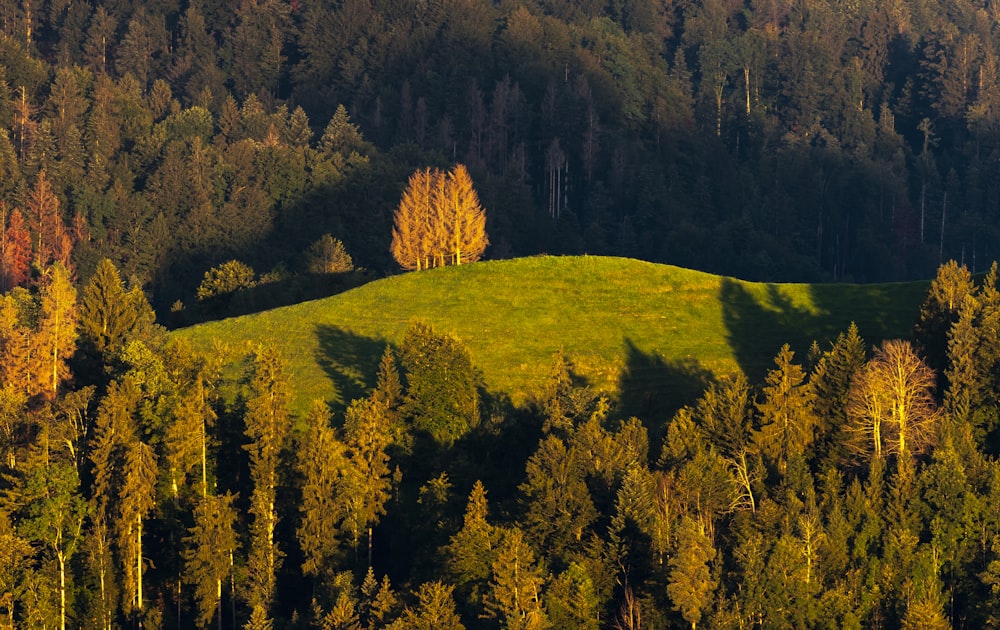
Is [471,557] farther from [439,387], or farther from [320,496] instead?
[439,387]

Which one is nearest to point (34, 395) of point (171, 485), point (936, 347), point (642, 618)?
point (171, 485)

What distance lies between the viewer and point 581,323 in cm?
11625

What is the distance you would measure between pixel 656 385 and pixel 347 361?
73.4 feet

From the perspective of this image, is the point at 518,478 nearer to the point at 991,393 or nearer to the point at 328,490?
the point at 328,490

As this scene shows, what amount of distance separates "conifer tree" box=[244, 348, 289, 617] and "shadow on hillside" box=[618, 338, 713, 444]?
2218 centimetres

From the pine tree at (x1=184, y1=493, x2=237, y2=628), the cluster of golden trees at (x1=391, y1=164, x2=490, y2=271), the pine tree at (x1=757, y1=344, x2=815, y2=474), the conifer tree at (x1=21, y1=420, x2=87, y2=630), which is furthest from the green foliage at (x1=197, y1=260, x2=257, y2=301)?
the pine tree at (x1=757, y1=344, x2=815, y2=474)

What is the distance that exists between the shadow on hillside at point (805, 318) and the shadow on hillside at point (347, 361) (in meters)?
25.5

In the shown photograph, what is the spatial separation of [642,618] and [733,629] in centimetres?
476

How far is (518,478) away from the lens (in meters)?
89.0

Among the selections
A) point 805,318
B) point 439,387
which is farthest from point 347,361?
point 805,318

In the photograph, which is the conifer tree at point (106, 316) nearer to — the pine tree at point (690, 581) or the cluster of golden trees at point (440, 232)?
the cluster of golden trees at point (440, 232)

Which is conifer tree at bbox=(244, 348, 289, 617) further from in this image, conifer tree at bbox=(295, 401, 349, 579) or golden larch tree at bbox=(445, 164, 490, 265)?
golden larch tree at bbox=(445, 164, 490, 265)

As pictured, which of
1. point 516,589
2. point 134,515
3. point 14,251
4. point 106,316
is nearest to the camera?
point 516,589

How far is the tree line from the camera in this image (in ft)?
255
